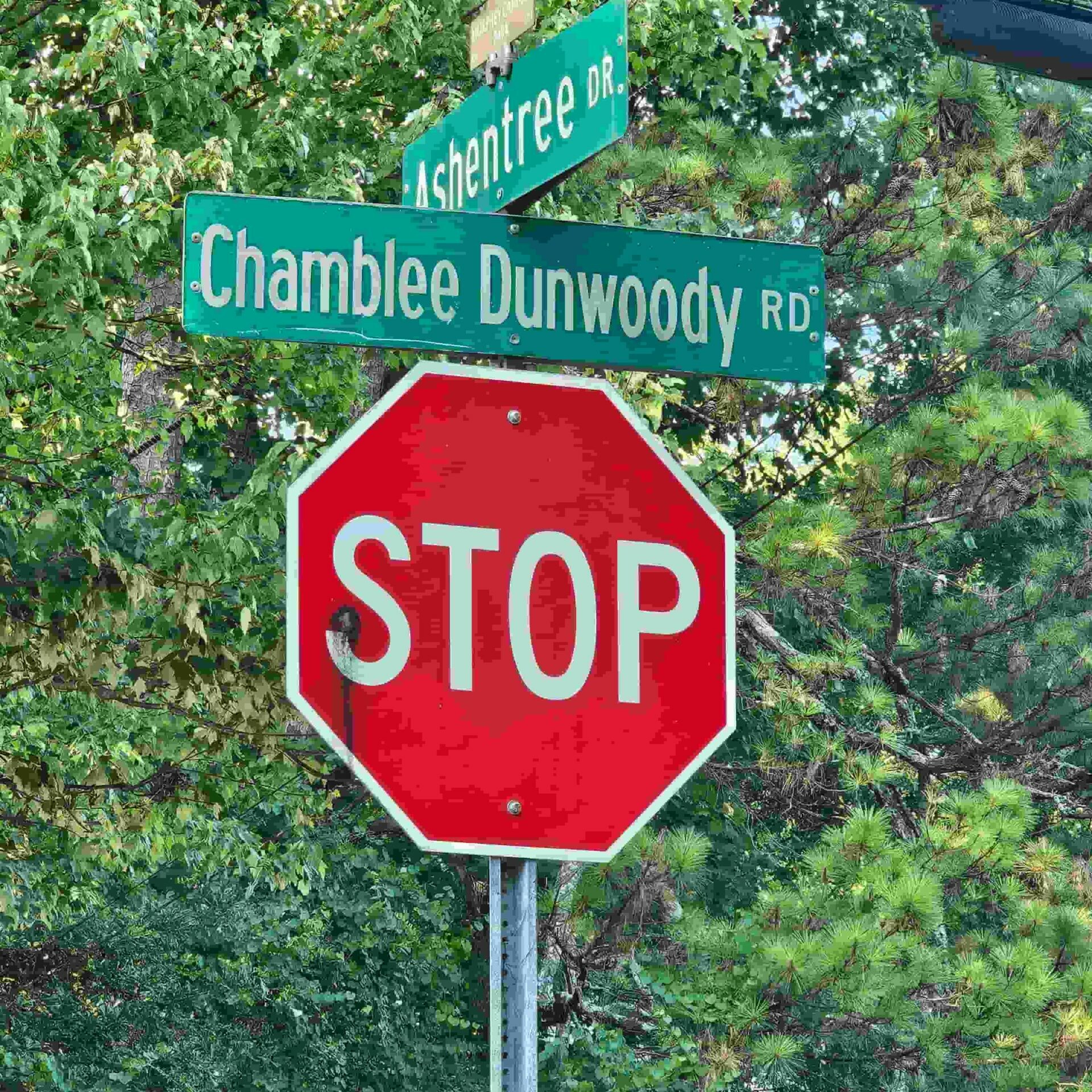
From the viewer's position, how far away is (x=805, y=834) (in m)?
→ 15.1

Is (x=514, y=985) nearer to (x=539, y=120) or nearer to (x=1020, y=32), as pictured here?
(x=539, y=120)

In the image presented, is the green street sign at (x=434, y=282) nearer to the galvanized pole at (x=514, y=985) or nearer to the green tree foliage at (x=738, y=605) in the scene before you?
the galvanized pole at (x=514, y=985)

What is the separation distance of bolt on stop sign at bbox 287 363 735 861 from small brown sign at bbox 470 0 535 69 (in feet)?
1.95

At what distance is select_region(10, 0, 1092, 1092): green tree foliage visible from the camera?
8141 mm

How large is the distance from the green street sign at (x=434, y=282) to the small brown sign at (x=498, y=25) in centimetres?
31

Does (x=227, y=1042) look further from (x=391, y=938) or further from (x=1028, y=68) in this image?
(x=1028, y=68)

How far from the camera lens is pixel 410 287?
10.0ft

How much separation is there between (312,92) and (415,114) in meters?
0.52

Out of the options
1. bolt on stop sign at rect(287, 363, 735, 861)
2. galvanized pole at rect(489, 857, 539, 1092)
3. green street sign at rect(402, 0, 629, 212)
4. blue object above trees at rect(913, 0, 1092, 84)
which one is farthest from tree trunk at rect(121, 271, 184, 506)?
galvanized pole at rect(489, 857, 539, 1092)

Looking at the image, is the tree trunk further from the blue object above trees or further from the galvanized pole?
the galvanized pole

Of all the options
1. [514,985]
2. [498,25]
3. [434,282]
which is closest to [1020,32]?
[498,25]

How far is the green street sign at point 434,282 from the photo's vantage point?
9.90ft

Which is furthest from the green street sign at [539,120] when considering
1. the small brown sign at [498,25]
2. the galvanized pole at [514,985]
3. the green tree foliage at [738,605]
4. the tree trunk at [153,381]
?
the tree trunk at [153,381]

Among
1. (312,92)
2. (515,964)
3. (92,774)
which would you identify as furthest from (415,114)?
(515,964)
